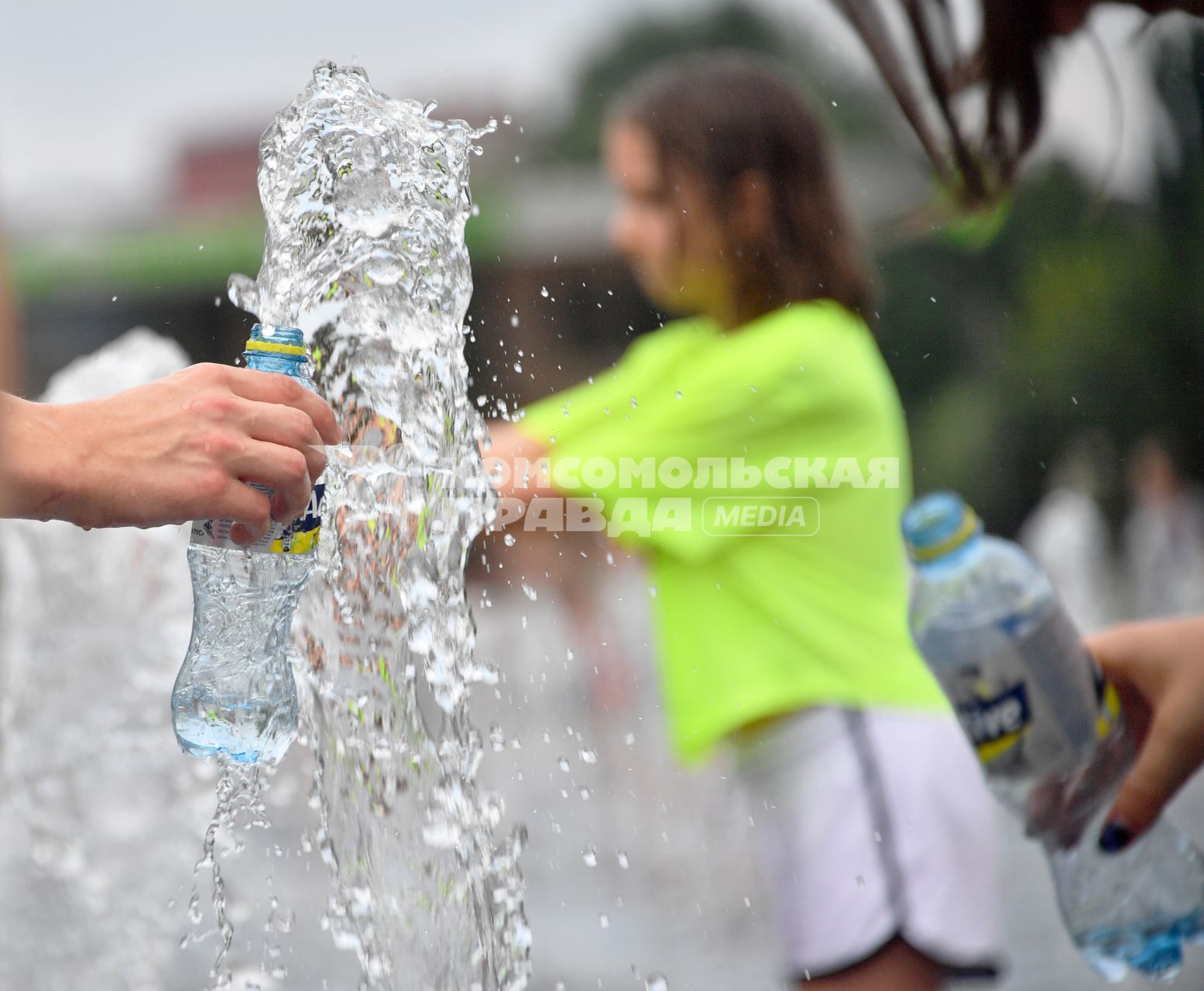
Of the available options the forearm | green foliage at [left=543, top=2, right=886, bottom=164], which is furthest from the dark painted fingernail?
green foliage at [left=543, top=2, right=886, bottom=164]

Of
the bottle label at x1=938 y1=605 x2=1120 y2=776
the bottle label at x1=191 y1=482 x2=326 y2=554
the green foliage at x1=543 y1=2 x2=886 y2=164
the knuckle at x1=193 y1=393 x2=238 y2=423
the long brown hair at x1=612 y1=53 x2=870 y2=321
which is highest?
the green foliage at x1=543 y1=2 x2=886 y2=164

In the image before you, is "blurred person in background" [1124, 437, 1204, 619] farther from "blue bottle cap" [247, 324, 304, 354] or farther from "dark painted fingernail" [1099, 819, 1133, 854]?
"blue bottle cap" [247, 324, 304, 354]

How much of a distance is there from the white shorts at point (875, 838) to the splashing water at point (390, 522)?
1.17ft

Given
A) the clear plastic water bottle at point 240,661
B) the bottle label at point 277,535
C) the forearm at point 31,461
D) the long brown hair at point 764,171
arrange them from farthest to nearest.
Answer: the long brown hair at point 764,171
the clear plastic water bottle at point 240,661
the bottle label at point 277,535
the forearm at point 31,461

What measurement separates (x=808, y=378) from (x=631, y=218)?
32cm

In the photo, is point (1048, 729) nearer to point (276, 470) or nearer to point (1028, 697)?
point (1028, 697)

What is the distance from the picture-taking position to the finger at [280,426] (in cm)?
115

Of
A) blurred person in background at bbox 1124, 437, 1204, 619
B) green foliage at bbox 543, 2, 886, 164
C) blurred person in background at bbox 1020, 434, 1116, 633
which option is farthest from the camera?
green foliage at bbox 543, 2, 886, 164

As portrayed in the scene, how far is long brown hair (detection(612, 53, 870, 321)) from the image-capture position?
1819 mm

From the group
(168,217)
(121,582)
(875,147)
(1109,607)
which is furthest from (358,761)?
(168,217)

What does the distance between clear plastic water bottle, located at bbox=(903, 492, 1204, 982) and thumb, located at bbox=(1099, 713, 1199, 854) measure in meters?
0.05

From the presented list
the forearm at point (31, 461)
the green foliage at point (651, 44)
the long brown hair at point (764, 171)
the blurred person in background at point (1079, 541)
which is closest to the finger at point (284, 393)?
the forearm at point (31, 461)

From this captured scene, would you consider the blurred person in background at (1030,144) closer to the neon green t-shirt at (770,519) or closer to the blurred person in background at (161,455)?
the neon green t-shirt at (770,519)

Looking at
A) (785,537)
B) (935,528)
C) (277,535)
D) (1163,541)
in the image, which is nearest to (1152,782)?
(935,528)
